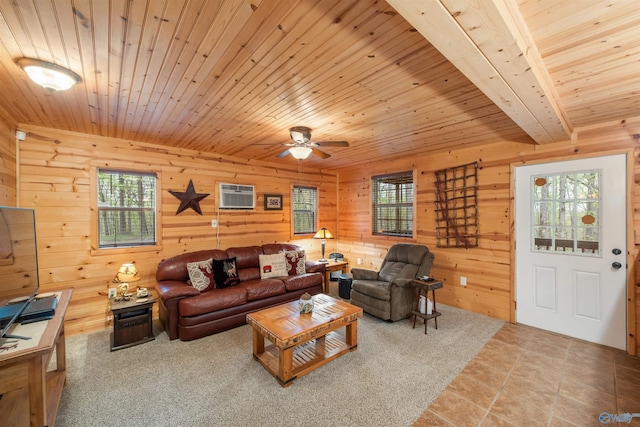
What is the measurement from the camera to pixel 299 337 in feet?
7.57

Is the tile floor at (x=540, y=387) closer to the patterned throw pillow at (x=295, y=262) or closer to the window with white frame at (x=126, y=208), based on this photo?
the patterned throw pillow at (x=295, y=262)

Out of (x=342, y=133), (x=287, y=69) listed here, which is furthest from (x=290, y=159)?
(x=287, y=69)

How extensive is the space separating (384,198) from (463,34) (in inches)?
161

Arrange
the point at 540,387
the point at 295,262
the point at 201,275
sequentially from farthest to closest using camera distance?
the point at 295,262 < the point at 201,275 < the point at 540,387

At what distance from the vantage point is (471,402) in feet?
6.90

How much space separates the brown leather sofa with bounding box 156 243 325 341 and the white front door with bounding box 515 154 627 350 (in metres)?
2.93

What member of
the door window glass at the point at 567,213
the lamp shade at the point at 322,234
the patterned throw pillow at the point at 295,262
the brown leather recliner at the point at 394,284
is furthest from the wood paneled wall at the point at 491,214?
the patterned throw pillow at the point at 295,262

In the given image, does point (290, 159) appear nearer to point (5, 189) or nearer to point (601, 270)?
point (5, 189)


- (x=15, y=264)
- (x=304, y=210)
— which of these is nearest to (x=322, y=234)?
(x=304, y=210)

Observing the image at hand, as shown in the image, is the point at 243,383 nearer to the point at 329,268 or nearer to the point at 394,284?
→ the point at 394,284

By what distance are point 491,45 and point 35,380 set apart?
2.99 meters

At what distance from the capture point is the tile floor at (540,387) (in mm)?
1954

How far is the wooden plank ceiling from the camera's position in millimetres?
1316

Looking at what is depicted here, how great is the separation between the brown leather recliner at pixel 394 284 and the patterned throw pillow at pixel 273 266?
1138mm
